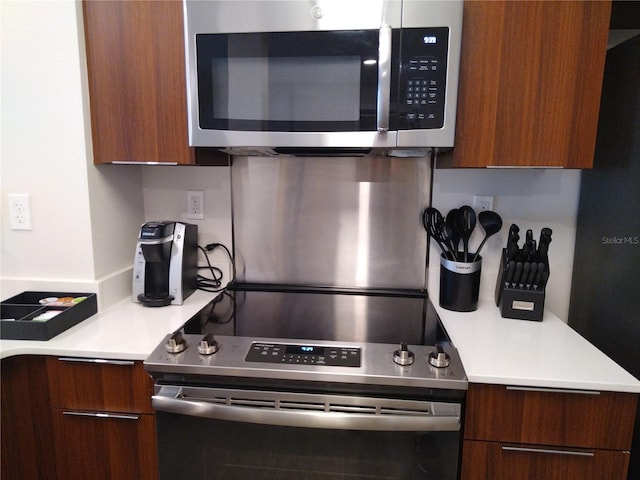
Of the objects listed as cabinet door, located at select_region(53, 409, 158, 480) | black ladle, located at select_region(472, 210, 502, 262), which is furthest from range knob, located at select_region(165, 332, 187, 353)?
black ladle, located at select_region(472, 210, 502, 262)

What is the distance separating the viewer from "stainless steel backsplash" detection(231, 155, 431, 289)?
148 cm

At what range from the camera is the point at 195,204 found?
1.56m

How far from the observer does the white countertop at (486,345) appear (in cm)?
90

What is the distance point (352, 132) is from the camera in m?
1.09

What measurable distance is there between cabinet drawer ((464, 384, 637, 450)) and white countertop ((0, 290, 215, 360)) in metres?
0.86

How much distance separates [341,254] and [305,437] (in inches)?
29.0

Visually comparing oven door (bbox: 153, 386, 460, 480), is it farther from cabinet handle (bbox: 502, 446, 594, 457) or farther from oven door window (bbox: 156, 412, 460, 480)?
cabinet handle (bbox: 502, 446, 594, 457)

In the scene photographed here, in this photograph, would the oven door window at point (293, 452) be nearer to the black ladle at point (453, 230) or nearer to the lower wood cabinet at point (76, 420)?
the lower wood cabinet at point (76, 420)

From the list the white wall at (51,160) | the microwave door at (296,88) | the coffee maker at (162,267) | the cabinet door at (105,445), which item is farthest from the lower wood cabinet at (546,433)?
the white wall at (51,160)

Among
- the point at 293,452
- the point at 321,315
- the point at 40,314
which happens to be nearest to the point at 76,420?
the point at 40,314

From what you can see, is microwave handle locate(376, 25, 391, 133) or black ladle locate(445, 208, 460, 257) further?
black ladle locate(445, 208, 460, 257)

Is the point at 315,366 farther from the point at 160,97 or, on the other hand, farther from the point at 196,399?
the point at 160,97

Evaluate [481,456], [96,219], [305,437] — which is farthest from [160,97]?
[481,456]

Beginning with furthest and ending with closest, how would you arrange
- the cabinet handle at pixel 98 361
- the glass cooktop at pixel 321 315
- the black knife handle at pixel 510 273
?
the black knife handle at pixel 510 273 < the glass cooktop at pixel 321 315 < the cabinet handle at pixel 98 361
